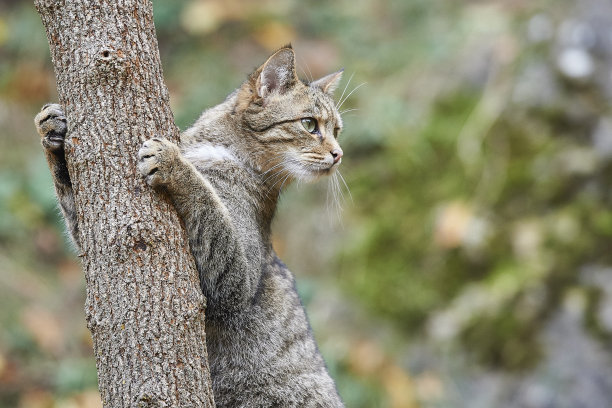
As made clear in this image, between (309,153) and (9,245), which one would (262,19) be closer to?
(9,245)

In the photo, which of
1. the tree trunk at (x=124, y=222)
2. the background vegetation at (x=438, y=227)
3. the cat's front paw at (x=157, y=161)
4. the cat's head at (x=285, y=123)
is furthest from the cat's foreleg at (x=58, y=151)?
the background vegetation at (x=438, y=227)

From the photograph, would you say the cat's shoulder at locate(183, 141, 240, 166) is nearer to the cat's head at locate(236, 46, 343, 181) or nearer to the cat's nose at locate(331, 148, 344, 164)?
the cat's head at locate(236, 46, 343, 181)

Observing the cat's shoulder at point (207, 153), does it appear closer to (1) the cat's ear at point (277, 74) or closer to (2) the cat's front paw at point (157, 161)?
(1) the cat's ear at point (277, 74)

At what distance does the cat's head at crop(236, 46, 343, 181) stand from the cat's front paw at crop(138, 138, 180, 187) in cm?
96

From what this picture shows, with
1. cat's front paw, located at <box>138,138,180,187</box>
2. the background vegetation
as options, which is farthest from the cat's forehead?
the background vegetation

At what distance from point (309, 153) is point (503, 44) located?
4.58 m

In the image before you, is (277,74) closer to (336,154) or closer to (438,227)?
(336,154)

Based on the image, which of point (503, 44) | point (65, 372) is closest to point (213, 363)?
point (65, 372)

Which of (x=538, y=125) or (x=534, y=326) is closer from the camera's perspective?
(x=534, y=326)

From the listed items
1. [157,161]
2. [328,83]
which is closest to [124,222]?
[157,161]

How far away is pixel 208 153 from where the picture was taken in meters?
3.47

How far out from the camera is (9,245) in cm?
699

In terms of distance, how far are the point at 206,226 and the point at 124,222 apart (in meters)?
0.52

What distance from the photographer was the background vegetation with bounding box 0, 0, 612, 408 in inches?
240
